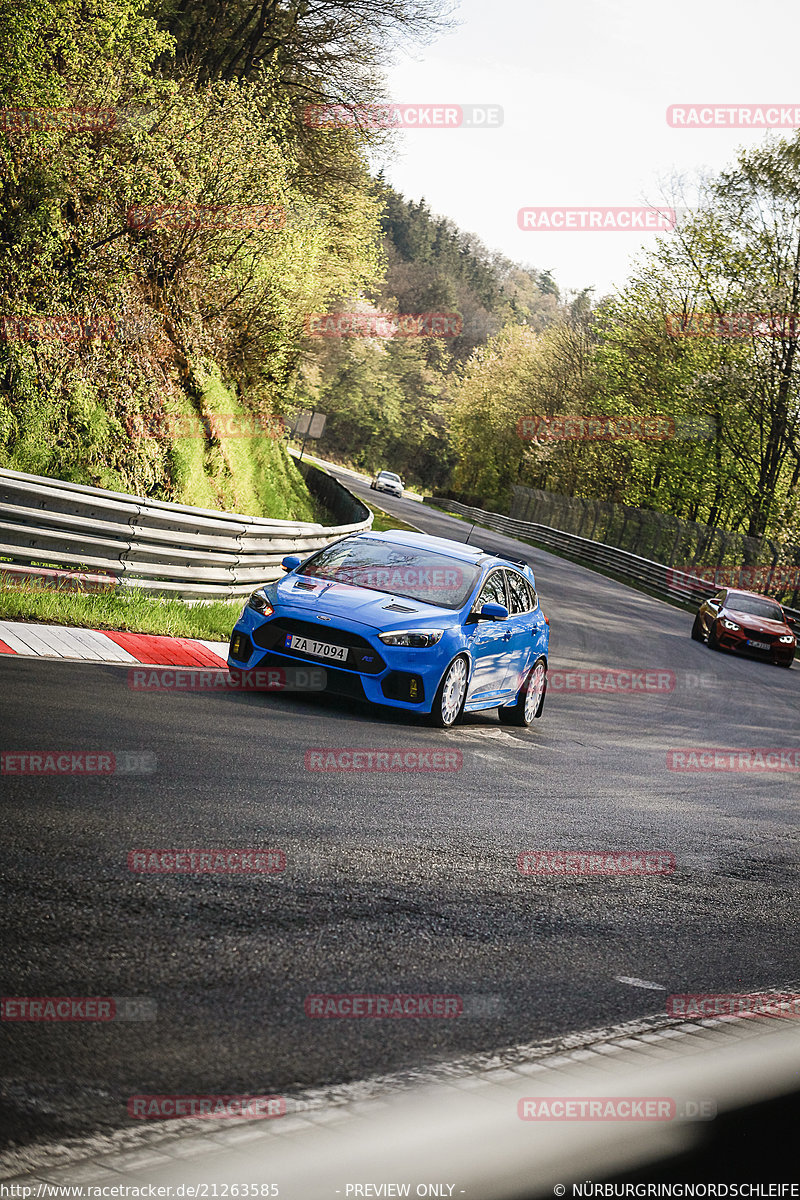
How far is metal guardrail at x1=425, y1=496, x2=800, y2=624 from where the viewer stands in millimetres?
40469

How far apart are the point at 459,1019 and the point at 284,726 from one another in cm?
479

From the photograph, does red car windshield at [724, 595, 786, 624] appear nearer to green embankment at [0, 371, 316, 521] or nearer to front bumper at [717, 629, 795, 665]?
front bumper at [717, 629, 795, 665]

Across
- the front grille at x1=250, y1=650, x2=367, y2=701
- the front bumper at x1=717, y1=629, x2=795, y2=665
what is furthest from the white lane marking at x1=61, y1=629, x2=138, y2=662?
the front bumper at x1=717, y1=629, x2=795, y2=665

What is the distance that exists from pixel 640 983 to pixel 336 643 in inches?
214

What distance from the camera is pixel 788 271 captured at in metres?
43.0

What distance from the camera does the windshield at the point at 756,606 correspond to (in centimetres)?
2817

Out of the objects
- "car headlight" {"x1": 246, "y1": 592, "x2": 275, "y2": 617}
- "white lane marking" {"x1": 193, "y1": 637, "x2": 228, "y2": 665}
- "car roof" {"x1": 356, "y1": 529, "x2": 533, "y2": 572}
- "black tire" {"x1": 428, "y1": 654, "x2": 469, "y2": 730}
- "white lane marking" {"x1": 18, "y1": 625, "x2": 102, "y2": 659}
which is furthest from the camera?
"car roof" {"x1": 356, "y1": 529, "x2": 533, "y2": 572}

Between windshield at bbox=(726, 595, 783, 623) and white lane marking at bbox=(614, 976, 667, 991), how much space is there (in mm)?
24341

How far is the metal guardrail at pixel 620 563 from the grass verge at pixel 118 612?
960 inches

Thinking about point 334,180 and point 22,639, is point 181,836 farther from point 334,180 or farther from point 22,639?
point 334,180

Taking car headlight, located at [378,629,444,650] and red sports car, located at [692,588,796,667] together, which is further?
red sports car, located at [692,588,796,667]

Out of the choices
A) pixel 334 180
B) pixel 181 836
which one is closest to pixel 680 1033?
pixel 181 836

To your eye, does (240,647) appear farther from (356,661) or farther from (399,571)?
(399,571)

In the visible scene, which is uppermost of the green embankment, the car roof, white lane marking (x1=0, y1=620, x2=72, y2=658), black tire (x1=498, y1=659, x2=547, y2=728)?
the green embankment
